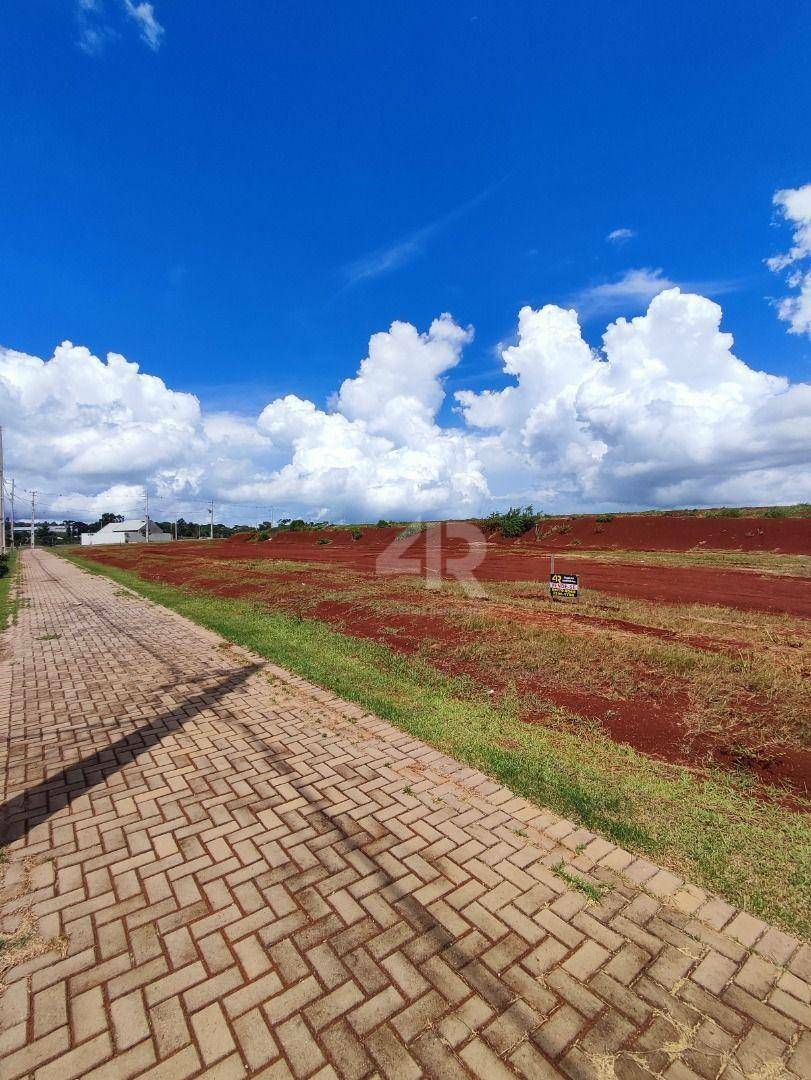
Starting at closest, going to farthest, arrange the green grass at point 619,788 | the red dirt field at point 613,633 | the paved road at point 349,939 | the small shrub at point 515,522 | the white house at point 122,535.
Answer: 1. the paved road at point 349,939
2. the green grass at point 619,788
3. the red dirt field at point 613,633
4. the small shrub at point 515,522
5. the white house at point 122,535

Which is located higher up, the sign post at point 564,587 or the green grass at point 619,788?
the sign post at point 564,587

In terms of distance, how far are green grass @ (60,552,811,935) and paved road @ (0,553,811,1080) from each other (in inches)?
8.5

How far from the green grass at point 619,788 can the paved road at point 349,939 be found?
0.22 meters

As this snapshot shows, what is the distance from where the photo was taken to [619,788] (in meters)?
3.77

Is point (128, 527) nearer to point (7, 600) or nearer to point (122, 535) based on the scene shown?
point (122, 535)

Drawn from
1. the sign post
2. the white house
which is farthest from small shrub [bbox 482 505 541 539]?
the white house

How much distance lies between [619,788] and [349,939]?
2440 millimetres

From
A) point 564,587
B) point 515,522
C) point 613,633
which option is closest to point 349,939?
point 613,633

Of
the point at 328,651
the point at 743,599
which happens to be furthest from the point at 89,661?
the point at 743,599

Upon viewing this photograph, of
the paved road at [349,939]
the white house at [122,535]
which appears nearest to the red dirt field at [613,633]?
the paved road at [349,939]

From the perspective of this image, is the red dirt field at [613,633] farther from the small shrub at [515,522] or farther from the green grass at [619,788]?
the small shrub at [515,522]

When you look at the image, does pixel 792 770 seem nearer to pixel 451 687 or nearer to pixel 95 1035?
pixel 451 687

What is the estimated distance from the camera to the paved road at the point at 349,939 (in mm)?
1876

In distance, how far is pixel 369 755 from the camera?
14.0 ft
